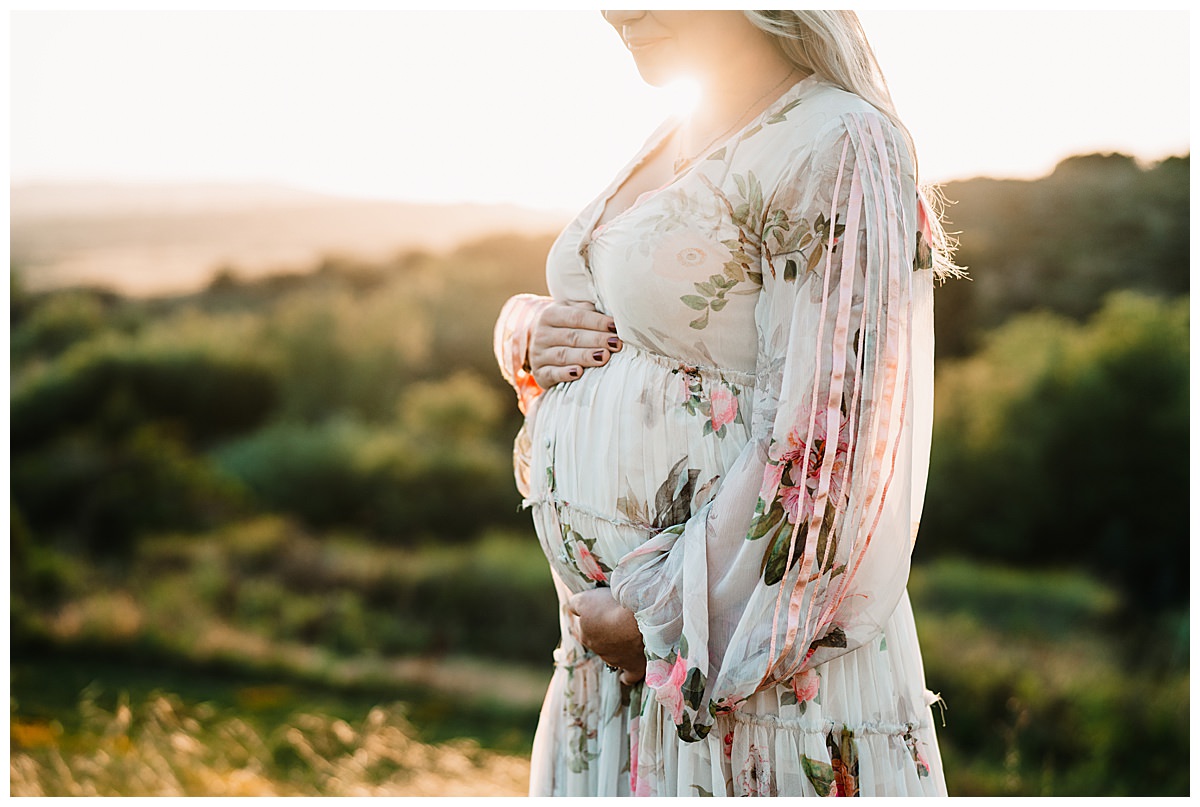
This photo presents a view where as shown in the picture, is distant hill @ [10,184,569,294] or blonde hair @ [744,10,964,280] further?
distant hill @ [10,184,569,294]

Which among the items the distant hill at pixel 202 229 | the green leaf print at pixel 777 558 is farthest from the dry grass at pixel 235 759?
the green leaf print at pixel 777 558

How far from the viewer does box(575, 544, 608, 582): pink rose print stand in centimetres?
102

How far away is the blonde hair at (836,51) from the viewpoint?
0.91m

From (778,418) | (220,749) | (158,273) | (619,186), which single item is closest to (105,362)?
(158,273)

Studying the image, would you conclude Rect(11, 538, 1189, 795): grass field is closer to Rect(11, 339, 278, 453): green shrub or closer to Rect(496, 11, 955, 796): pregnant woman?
Rect(11, 339, 278, 453): green shrub

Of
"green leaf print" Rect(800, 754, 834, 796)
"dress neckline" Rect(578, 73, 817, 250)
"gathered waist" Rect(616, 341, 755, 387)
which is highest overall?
"dress neckline" Rect(578, 73, 817, 250)

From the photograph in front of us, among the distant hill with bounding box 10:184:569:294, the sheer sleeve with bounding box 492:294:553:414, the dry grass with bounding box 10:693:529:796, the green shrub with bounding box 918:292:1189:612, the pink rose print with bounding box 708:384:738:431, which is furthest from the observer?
the distant hill with bounding box 10:184:569:294

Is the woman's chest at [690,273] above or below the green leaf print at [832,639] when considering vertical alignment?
above

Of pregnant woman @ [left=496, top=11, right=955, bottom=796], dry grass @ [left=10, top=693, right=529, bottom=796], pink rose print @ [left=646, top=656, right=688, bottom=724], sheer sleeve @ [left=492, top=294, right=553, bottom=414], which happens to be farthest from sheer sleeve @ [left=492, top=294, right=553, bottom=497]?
dry grass @ [left=10, top=693, right=529, bottom=796]

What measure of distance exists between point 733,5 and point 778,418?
1.41ft

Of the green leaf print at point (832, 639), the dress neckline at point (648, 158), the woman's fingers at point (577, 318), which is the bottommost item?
the green leaf print at point (832, 639)

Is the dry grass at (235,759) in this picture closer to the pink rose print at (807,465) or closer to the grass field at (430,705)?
the grass field at (430,705)

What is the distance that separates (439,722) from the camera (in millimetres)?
2963

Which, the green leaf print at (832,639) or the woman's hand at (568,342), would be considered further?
the woman's hand at (568,342)
